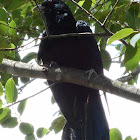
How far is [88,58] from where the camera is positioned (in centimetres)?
282

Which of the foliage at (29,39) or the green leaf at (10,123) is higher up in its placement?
the foliage at (29,39)

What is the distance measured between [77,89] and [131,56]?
1325 millimetres

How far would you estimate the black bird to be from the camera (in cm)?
269

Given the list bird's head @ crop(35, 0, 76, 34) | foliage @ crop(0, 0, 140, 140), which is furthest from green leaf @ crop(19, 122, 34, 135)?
bird's head @ crop(35, 0, 76, 34)

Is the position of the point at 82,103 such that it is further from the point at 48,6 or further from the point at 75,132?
the point at 48,6

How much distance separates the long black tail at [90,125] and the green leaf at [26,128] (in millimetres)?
511

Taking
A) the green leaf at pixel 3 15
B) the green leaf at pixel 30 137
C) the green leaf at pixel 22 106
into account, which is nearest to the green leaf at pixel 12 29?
the green leaf at pixel 3 15

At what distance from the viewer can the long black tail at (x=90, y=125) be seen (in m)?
2.63

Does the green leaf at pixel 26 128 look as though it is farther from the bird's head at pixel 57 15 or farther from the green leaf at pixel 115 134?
the bird's head at pixel 57 15

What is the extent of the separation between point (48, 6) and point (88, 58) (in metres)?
0.99

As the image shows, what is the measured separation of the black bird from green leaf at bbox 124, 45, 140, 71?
41.8 inches

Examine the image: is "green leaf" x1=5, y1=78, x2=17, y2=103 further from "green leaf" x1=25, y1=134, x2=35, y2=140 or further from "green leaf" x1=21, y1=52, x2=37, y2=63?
"green leaf" x1=21, y1=52, x2=37, y2=63

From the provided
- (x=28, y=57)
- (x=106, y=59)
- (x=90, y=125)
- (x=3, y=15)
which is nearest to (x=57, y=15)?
(x=28, y=57)

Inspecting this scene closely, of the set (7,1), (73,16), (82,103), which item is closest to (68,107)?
(82,103)
